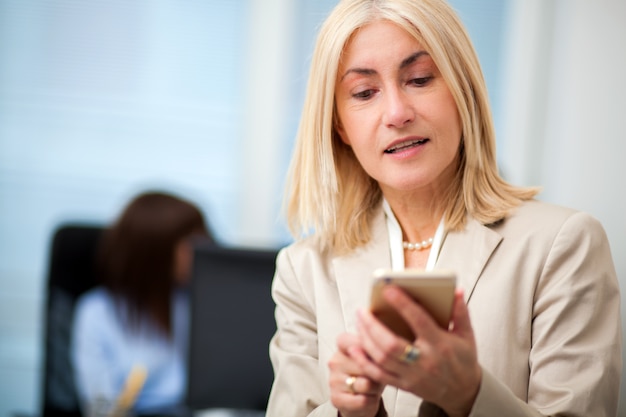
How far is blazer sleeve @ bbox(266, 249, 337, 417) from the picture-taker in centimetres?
148

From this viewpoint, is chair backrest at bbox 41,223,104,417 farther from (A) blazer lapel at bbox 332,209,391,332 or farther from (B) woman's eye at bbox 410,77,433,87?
(B) woman's eye at bbox 410,77,433,87

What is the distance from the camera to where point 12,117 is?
396 centimetres

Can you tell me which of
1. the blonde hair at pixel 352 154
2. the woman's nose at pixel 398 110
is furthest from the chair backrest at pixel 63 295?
the woman's nose at pixel 398 110

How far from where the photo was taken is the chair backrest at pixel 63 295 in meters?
2.85

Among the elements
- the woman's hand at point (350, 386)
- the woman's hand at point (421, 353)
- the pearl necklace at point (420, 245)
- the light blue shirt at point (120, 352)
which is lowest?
the light blue shirt at point (120, 352)

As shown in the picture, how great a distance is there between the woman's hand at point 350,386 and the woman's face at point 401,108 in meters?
0.39

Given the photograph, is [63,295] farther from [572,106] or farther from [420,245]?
[572,106]

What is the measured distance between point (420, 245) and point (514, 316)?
25 centimetres

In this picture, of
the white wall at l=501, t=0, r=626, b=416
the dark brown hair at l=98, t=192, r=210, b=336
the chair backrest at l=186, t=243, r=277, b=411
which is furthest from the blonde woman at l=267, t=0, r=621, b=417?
the dark brown hair at l=98, t=192, r=210, b=336

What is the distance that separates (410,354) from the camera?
43.2 inches

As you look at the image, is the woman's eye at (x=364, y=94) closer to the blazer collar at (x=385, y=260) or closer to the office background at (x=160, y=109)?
the blazer collar at (x=385, y=260)

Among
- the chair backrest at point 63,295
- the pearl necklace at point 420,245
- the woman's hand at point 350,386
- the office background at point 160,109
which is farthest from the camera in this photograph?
the office background at point 160,109

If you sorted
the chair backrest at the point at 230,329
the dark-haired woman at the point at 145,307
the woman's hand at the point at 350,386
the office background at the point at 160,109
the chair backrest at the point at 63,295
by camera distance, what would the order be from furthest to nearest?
the office background at the point at 160,109, the dark-haired woman at the point at 145,307, the chair backrest at the point at 63,295, the chair backrest at the point at 230,329, the woman's hand at the point at 350,386

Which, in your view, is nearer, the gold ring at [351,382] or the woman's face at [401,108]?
the gold ring at [351,382]
